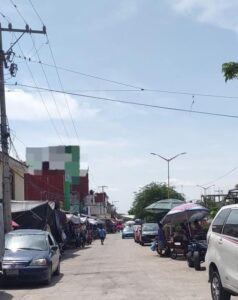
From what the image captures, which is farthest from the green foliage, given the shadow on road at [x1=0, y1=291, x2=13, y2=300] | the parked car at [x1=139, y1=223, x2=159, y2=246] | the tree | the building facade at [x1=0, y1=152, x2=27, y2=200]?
the tree

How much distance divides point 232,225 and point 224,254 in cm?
52

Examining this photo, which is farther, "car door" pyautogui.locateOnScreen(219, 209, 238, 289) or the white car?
the white car

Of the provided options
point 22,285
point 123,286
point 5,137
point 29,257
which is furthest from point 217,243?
point 5,137

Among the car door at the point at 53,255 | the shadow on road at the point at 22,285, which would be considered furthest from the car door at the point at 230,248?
the car door at the point at 53,255

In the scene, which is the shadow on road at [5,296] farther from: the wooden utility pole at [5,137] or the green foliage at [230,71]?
the wooden utility pole at [5,137]

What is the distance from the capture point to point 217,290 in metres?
10.8

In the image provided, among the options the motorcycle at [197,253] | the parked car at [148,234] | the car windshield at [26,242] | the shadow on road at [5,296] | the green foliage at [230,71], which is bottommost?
A: the parked car at [148,234]

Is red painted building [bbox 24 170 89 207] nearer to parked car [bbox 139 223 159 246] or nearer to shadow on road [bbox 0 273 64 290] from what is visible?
A: parked car [bbox 139 223 159 246]

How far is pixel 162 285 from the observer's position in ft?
49.5

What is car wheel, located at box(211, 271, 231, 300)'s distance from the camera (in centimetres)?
1052

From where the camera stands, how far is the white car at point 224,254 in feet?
32.3

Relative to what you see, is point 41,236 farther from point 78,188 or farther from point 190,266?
point 78,188

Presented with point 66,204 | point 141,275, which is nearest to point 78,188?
point 66,204

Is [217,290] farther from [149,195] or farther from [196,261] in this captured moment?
[149,195]
